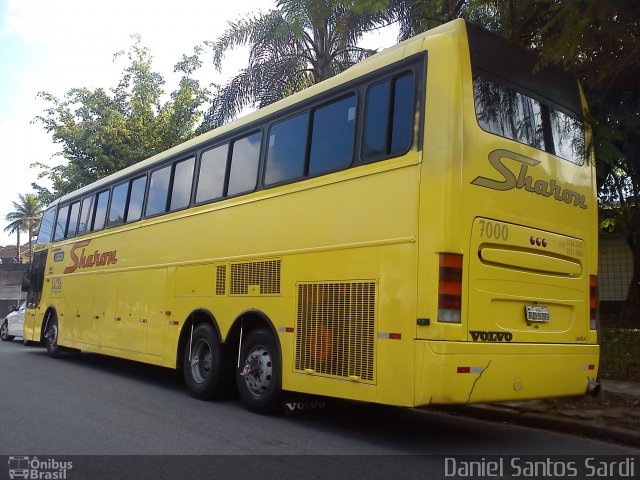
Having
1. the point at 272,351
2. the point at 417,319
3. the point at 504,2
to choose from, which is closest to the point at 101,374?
the point at 272,351

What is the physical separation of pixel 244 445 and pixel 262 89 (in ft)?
→ 41.6

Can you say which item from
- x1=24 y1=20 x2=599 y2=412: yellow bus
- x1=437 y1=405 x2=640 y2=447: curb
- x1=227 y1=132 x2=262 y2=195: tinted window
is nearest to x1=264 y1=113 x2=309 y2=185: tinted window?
x1=24 y1=20 x2=599 y2=412: yellow bus

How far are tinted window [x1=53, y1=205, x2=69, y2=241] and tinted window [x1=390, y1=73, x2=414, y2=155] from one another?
10.8m

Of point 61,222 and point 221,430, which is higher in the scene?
point 61,222

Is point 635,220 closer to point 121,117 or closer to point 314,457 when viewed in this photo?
point 314,457

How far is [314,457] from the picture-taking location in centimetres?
578

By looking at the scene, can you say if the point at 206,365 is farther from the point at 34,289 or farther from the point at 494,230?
the point at 34,289

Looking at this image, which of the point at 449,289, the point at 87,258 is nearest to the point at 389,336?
the point at 449,289

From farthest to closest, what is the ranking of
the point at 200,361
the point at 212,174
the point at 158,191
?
the point at 158,191 < the point at 212,174 < the point at 200,361

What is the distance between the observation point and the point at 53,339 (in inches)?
578

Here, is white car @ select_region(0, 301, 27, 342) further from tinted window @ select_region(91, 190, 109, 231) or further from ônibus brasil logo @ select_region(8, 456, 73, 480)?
ônibus brasil logo @ select_region(8, 456, 73, 480)

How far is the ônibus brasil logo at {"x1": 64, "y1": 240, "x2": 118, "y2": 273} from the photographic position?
1212cm

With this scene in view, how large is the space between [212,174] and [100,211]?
15.4 ft

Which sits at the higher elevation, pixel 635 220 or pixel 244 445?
pixel 635 220
